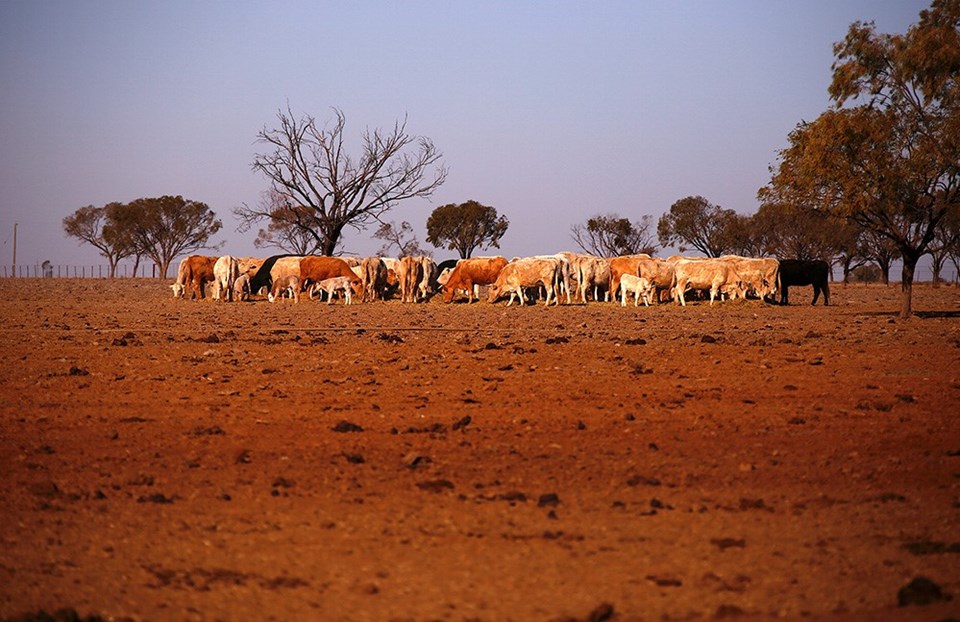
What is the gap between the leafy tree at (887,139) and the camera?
2627cm

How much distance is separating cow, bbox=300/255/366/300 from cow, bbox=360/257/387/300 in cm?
30

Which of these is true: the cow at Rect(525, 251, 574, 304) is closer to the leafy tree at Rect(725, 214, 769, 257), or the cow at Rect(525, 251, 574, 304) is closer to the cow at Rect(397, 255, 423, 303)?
the cow at Rect(397, 255, 423, 303)

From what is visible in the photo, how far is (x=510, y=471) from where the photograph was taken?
811 cm

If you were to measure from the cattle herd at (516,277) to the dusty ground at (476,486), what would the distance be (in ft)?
87.6

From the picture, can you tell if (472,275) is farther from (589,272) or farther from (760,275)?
(760,275)

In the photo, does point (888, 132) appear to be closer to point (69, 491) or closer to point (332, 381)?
point (332, 381)

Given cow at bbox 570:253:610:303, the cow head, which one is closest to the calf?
the cow head

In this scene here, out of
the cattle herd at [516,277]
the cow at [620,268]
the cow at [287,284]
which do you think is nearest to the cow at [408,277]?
the cattle herd at [516,277]

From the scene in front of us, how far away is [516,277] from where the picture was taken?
4159cm

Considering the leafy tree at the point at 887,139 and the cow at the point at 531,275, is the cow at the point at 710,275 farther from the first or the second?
the leafy tree at the point at 887,139

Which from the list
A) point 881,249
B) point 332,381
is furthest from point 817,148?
point 881,249

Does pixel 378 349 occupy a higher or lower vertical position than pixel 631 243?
lower

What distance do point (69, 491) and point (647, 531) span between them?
13.5 feet

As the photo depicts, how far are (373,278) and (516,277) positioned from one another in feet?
25.5
